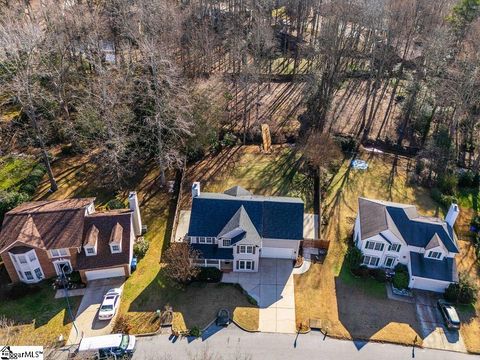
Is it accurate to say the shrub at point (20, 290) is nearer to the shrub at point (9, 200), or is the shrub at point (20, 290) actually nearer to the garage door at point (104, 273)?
the garage door at point (104, 273)

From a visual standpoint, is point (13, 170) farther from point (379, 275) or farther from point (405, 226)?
point (405, 226)

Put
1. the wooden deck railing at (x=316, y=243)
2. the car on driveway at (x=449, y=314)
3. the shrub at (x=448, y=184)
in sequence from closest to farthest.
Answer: the car on driveway at (x=449, y=314) < the wooden deck railing at (x=316, y=243) < the shrub at (x=448, y=184)

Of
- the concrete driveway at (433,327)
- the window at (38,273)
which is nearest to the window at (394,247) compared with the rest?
the concrete driveway at (433,327)

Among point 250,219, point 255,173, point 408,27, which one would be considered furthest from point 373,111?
point 250,219

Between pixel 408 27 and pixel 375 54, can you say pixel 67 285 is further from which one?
pixel 408 27

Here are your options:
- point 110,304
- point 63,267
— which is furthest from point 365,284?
point 63,267

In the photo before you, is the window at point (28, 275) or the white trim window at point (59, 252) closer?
the white trim window at point (59, 252)

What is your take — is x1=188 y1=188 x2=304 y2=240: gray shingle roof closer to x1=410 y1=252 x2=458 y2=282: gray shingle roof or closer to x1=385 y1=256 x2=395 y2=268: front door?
x1=385 y1=256 x2=395 y2=268: front door
